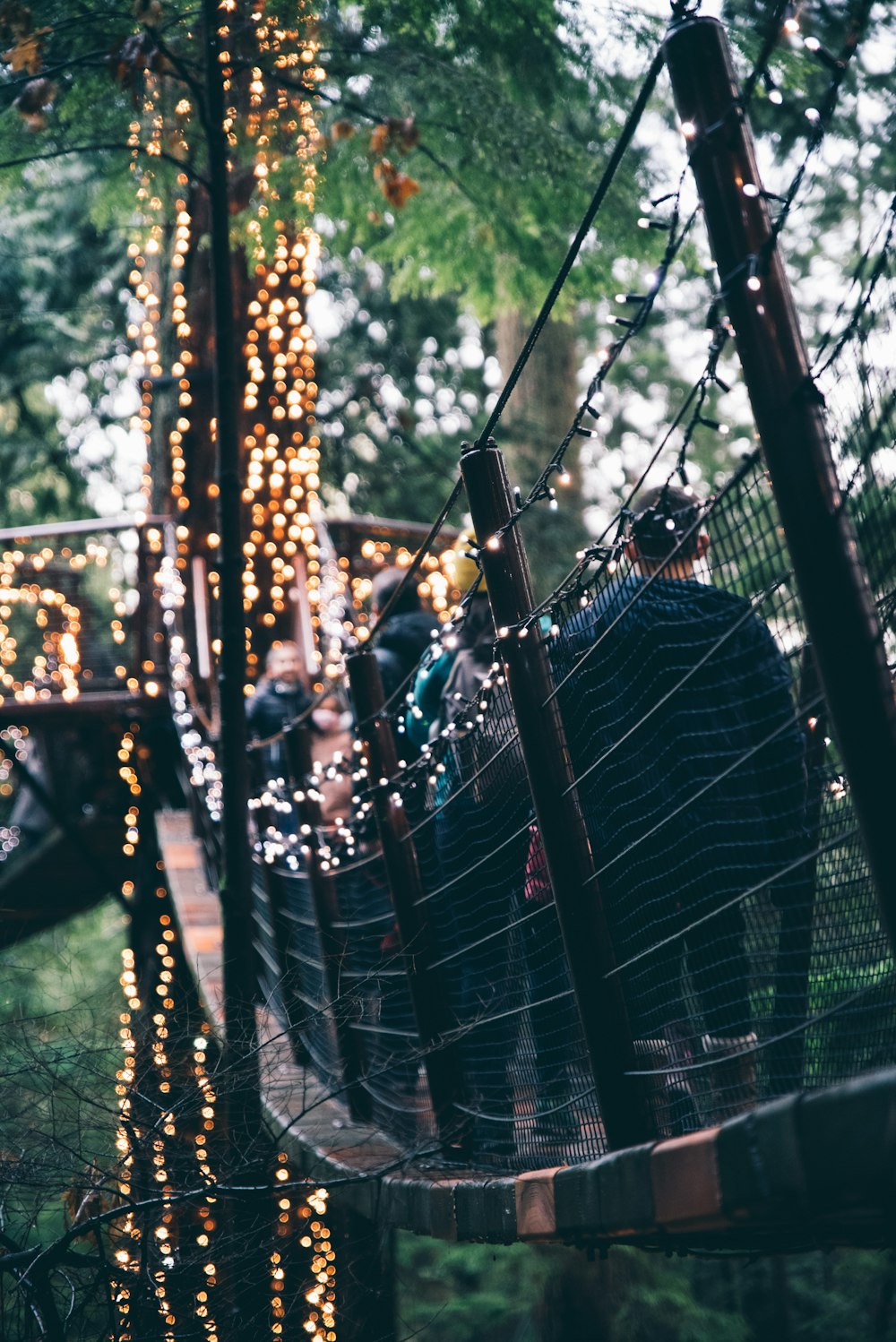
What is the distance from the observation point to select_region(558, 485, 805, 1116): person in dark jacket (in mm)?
2582

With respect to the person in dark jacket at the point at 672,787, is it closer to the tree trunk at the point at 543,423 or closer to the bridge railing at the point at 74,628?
the bridge railing at the point at 74,628

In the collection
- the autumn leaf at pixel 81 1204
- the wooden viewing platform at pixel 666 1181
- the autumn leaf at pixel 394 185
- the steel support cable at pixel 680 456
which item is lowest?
the wooden viewing platform at pixel 666 1181

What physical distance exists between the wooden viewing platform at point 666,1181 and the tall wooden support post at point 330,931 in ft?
0.56

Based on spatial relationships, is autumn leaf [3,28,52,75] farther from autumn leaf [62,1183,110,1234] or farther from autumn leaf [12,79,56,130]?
autumn leaf [62,1183,110,1234]

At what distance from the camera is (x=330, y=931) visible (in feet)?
14.6

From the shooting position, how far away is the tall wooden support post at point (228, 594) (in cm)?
448

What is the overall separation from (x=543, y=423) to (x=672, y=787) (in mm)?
7638

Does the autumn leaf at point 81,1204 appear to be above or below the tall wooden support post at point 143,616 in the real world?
below

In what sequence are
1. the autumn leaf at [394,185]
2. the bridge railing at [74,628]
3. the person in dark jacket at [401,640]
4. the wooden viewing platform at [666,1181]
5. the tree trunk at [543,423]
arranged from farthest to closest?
1. the tree trunk at [543,423]
2. the bridge railing at [74,628]
3. the person in dark jacket at [401,640]
4. the autumn leaf at [394,185]
5. the wooden viewing platform at [666,1181]

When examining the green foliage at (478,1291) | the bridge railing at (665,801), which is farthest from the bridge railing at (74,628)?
the green foliage at (478,1291)

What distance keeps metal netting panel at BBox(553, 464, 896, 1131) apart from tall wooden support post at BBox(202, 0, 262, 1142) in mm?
2022

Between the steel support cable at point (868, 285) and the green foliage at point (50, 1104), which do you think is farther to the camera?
the green foliage at point (50, 1104)

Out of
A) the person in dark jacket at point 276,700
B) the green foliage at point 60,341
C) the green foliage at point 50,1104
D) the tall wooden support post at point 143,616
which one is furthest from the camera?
the green foliage at point 60,341

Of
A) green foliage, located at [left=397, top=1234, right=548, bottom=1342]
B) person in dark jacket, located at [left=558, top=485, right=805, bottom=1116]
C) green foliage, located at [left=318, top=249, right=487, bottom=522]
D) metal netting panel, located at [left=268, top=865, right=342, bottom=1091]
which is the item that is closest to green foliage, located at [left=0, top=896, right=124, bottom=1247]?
metal netting panel, located at [left=268, top=865, right=342, bottom=1091]
